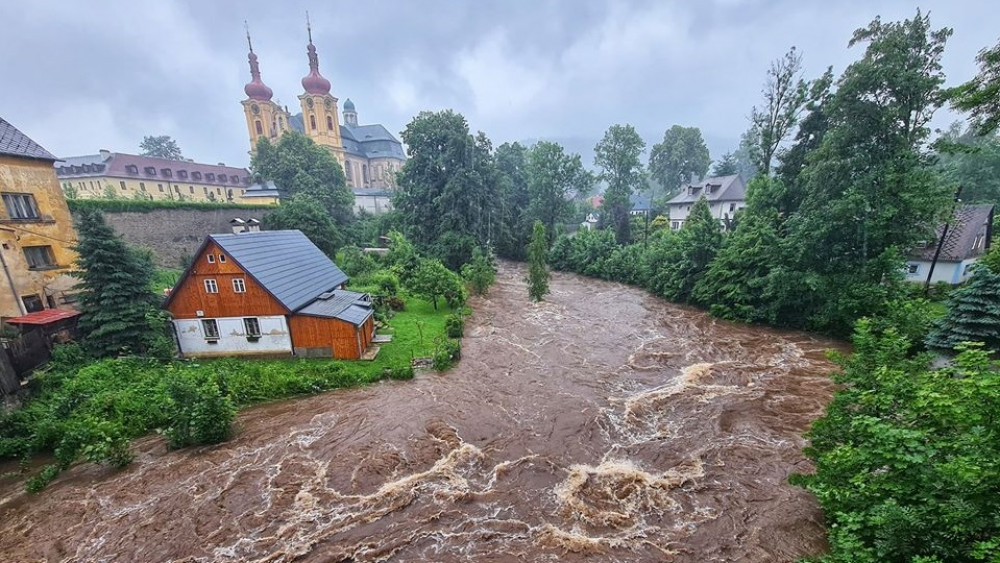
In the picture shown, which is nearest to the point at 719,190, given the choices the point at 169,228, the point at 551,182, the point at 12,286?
the point at 551,182

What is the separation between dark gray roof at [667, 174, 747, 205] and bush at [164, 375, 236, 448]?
42926 millimetres

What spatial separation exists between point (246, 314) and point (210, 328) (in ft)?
5.62

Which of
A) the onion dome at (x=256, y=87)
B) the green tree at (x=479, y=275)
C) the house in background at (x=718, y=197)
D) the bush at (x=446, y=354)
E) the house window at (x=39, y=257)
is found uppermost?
the onion dome at (x=256, y=87)

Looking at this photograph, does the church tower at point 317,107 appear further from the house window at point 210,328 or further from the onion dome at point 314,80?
the house window at point 210,328

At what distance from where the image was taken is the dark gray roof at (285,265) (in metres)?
14.8

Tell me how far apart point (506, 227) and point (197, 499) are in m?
32.3

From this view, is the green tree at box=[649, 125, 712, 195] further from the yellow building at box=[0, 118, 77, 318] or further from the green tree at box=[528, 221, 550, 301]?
the yellow building at box=[0, 118, 77, 318]

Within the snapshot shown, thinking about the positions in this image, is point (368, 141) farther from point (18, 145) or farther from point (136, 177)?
point (18, 145)

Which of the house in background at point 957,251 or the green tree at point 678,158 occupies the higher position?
the green tree at point 678,158

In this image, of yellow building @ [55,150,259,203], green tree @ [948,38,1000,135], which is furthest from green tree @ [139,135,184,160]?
green tree @ [948,38,1000,135]

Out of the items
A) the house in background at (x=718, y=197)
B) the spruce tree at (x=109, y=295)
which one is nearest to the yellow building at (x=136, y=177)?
the spruce tree at (x=109, y=295)

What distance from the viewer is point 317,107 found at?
5903 centimetres

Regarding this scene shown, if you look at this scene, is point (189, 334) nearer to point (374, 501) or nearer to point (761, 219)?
point (374, 501)

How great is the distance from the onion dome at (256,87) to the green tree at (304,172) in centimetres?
2112
